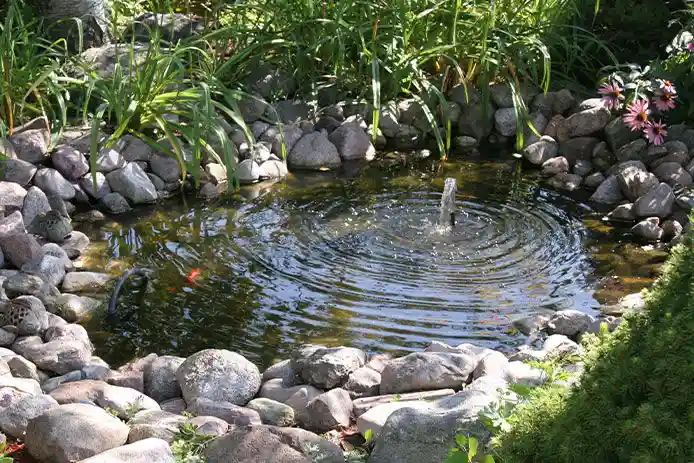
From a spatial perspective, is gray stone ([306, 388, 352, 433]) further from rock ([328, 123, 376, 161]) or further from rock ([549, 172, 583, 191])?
rock ([328, 123, 376, 161])

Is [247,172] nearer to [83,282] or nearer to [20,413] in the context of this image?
[83,282]

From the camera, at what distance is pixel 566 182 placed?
5914 mm

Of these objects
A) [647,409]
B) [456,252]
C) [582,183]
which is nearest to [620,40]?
[582,183]

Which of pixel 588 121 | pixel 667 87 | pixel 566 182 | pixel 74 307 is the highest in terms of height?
pixel 667 87

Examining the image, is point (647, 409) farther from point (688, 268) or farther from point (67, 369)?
point (67, 369)

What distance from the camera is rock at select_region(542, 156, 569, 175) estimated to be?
6109 millimetres

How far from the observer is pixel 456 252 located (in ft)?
15.9

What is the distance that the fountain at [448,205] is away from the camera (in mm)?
5229

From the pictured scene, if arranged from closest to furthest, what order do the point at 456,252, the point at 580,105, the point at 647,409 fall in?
the point at 647,409 → the point at 456,252 → the point at 580,105

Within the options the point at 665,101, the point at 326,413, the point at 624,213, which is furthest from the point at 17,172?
the point at 665,101

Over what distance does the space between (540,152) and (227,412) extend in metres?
3.83

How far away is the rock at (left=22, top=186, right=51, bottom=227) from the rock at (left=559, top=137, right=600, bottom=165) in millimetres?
3336

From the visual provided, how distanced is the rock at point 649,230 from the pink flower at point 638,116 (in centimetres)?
94

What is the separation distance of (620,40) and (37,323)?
4811 mm
